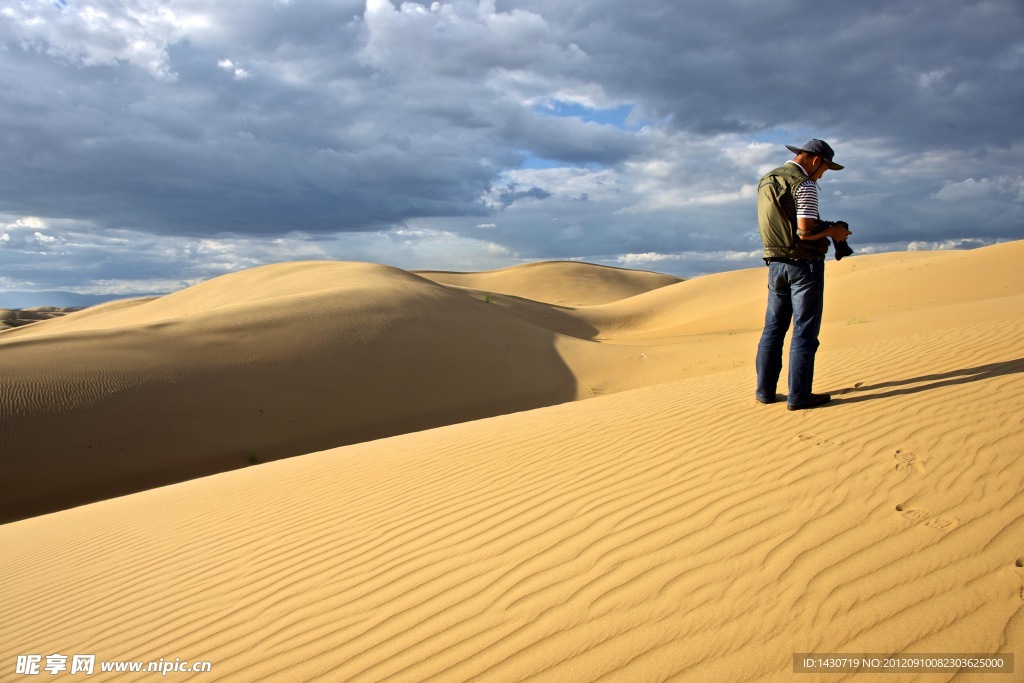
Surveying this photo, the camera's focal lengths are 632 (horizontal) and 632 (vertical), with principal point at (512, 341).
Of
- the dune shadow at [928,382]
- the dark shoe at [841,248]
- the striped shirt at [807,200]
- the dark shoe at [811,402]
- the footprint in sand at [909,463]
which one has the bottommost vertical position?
the footprint in sand at [909,463]

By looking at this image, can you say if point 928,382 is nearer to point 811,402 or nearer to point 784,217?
point 811,402

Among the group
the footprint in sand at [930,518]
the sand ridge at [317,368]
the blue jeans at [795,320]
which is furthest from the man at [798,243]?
the sand ridge at [317,368]

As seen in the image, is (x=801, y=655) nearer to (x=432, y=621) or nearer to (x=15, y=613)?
(x=432, y=621)

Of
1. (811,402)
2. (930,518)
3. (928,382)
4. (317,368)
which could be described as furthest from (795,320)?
(317,368)

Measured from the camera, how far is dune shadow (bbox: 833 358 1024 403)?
5246 millimetres

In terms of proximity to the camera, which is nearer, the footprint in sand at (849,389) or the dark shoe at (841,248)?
the dark shoe at (841,248)

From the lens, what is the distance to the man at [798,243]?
4.60 metres

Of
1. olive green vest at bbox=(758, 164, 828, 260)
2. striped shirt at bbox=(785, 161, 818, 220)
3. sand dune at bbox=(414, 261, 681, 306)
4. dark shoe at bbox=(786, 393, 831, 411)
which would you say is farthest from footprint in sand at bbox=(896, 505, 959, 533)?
sand dune at bbox=(414, 261, 681, 306)

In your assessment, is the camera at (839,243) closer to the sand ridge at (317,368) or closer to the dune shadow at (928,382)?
the dune shadow at (928,382)

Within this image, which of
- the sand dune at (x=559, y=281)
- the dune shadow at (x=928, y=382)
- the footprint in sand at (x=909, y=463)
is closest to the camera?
the footprint in sand at (x=909, y=463)

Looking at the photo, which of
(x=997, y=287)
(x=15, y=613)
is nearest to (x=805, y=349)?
(x=15, y=613)

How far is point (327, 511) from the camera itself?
5012 millimetres

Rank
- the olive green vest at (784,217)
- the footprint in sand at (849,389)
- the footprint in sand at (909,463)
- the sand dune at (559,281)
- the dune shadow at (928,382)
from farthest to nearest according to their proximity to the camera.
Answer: the sand dune at (559,281) < the footprint in sand at (849,389) < the dune shadow at (928,382) < the olive green vest at (784,217) < the footprint in sand at (909,463)

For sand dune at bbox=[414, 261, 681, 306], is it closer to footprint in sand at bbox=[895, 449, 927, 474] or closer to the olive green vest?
the olive green vest
